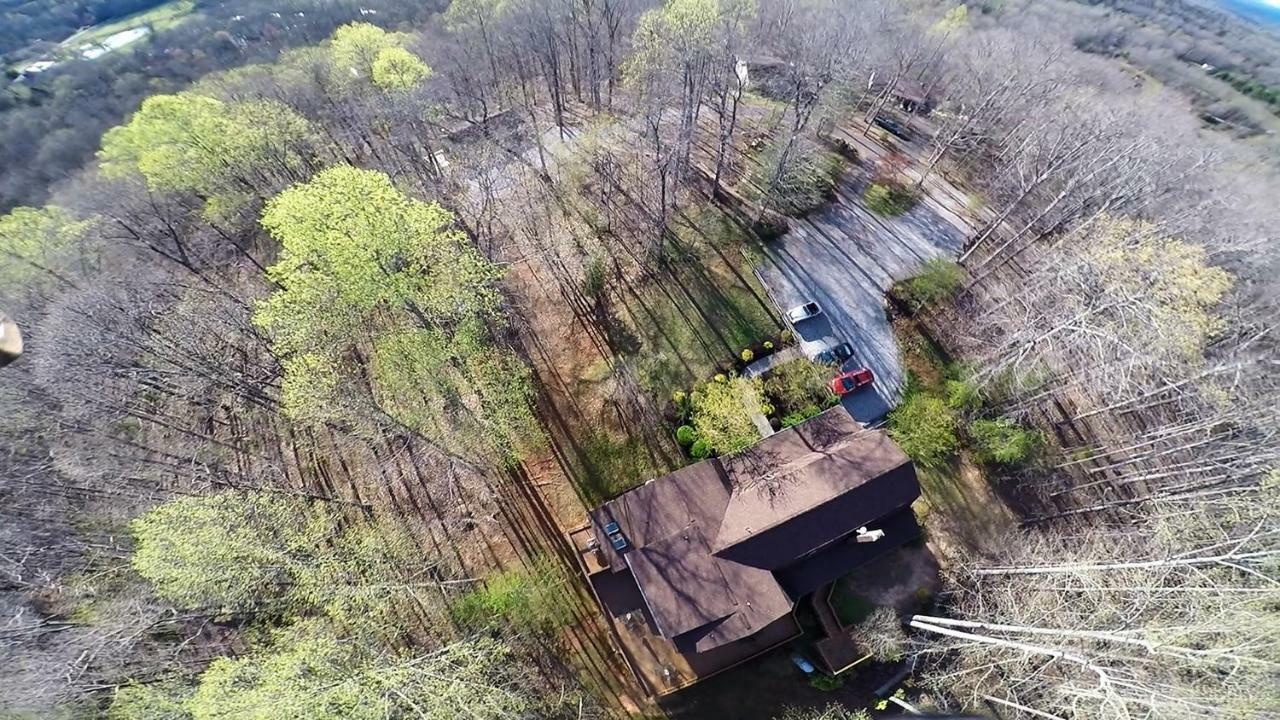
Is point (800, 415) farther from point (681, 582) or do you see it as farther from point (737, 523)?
point (681, 582)

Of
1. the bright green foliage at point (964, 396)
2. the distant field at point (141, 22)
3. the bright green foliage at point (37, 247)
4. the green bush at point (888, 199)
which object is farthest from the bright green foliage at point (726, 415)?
the distant field at point (141, 22)

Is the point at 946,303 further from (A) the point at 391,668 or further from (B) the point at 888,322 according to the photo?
(A) the point at 391,668

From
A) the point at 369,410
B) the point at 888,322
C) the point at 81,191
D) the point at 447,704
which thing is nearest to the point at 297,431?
the point at 369,410

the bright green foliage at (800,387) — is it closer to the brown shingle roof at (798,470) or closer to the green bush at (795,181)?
the brown shingle roof at (798,470)

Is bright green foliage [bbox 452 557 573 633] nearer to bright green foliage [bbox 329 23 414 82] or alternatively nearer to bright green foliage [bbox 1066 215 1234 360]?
bright green foliage [bbox 1066 215 1234 360]

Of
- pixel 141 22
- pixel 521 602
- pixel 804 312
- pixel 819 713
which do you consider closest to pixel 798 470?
pixel 819 713
